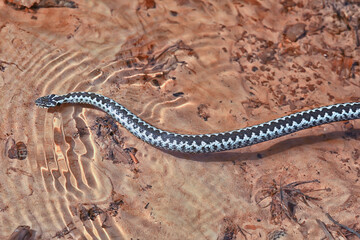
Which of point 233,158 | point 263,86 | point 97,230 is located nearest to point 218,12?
point 263,86

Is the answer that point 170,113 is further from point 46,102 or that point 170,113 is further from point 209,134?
point 46,102

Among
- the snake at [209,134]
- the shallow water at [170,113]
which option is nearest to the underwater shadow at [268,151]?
the shallow water at [170,113]

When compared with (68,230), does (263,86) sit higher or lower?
higher

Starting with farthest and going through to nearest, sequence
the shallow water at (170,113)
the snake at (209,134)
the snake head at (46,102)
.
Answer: the snake head at (46,102) → the snake at (209,134) → the shallow water at (170,113)

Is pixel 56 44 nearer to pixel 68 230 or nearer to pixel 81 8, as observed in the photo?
pixel 81 8

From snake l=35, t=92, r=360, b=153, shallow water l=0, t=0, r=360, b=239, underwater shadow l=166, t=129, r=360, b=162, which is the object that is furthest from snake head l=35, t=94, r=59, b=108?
underwater shadow l=166, t=129, r=360, b=162

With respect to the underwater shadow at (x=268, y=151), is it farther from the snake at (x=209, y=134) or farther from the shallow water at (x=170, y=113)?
the snake at (x=209, y=134)

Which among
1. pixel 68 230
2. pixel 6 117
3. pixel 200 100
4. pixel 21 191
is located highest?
pixel 200 100

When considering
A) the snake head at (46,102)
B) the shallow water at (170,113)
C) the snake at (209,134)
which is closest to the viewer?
the shallow water at (170,113)
